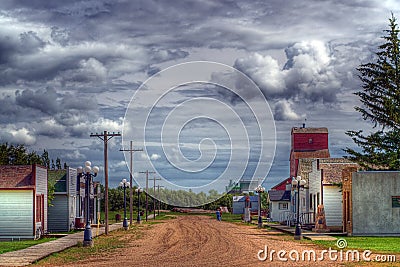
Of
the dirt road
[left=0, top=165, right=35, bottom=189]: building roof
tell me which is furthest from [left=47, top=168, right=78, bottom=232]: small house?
the dirt road

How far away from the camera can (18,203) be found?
37031mm

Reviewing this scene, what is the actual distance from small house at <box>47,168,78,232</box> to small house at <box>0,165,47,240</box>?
7819 millimetres

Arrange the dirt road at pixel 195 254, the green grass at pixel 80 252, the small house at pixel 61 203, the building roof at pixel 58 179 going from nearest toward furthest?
1. the dirt road at pixel 195 254
2. the green grass at pixel 80 252
3. the small house at pixel 61 203
4. the building roof at pixel 58 179

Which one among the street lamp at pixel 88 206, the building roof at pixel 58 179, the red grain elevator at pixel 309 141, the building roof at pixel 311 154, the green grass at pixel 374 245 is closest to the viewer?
the green grass at pixel 374 245

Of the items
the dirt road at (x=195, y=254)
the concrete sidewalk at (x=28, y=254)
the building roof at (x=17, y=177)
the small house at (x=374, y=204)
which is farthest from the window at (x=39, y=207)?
the small house at (x=374, y=204)

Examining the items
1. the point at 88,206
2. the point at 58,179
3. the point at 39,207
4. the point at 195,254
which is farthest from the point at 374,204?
the point at 58,179

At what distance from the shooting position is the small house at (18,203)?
121 feet

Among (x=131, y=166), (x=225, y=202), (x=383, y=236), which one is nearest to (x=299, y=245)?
(x=383, y=236)

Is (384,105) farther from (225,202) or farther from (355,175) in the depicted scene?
(225,202)

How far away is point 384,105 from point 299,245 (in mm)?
16292

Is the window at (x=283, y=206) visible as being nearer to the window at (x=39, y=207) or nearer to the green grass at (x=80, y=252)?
the window at (x=39, y=207)

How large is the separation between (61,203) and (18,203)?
903 centimetres

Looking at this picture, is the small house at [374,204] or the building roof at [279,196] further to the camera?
the building roof at [279,196]

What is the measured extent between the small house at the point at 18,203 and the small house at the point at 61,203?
25.7 feet
